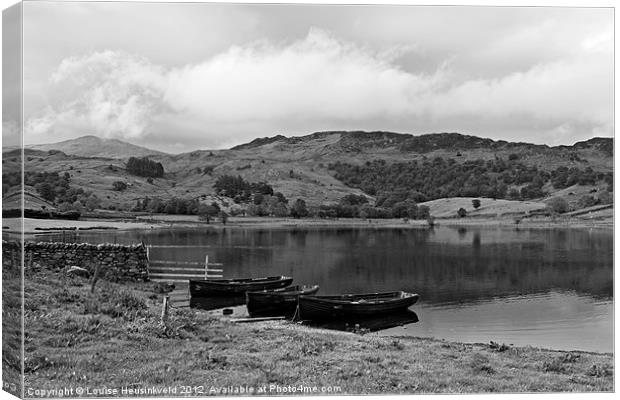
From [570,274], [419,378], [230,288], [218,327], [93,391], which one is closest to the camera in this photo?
A: [93,391]

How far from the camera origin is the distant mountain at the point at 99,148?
478 inches

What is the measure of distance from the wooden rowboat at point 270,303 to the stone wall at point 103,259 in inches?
106

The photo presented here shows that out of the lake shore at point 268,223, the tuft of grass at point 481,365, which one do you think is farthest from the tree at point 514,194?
the tuft of grass at point 481,365

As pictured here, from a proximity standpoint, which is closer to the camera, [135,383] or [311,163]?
[135,383]

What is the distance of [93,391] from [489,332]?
28.5ft

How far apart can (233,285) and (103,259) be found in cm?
331

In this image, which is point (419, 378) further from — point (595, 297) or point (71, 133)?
point (71, 133)

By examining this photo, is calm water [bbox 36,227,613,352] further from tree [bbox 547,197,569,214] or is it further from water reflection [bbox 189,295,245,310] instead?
water reflection [bbox 189,295,245,310]

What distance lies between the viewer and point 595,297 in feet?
46.2

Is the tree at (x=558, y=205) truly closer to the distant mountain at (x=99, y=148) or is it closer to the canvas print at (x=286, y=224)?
the canvas print at (x=286, y=224)

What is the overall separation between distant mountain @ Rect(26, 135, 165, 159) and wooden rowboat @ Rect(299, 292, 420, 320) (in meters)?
5.72

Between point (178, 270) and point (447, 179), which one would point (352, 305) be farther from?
point (447, 179)

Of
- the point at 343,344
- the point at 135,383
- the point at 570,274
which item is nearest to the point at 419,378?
the point at 343,344

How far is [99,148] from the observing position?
12.4 m
